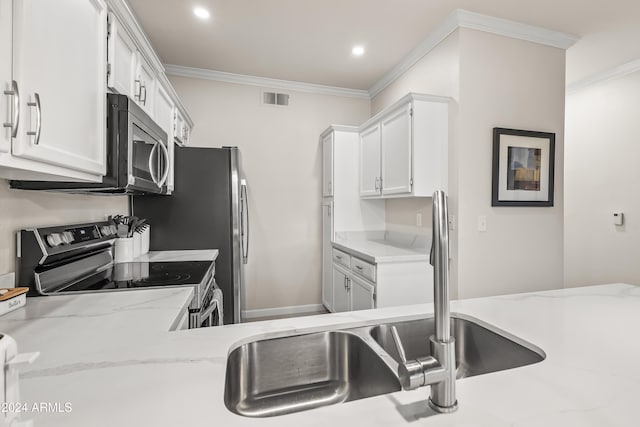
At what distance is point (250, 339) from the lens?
2.98 feet

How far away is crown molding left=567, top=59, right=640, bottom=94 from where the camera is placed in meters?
2.97

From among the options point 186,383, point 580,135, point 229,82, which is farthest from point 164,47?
point 580,135

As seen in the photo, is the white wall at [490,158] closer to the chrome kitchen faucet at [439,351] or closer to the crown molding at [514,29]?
the crown molding at [514,29]

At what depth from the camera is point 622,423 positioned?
547mm

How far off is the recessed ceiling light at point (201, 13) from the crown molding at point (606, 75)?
3.79 metres

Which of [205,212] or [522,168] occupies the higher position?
[522,168]

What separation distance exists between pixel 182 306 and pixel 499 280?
2.33 metres

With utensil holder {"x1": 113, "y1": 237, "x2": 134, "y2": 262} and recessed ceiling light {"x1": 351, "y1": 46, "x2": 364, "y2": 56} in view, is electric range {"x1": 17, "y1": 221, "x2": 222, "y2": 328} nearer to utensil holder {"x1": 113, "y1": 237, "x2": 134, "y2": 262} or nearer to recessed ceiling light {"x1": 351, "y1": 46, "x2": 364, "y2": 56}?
utensil holder {"x1": 113, "y1": 237, "x2": 134, "y2": 262}

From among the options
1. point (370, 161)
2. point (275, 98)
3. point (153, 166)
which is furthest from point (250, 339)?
point (275, 98)

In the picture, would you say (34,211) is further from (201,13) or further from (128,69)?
(201,13)

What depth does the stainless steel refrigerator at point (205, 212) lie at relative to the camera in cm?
242

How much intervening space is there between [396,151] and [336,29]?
3.65 ft

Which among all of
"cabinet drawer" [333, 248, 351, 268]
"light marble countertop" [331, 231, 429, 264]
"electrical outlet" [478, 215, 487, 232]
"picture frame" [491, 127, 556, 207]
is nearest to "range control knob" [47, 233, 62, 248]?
"light marble countertop" [331, 231, 429, 264]

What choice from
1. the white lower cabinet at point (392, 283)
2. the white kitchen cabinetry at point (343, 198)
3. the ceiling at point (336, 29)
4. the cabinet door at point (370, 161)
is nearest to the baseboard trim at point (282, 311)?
the white kitchen cabinetry at point (343, 198)
